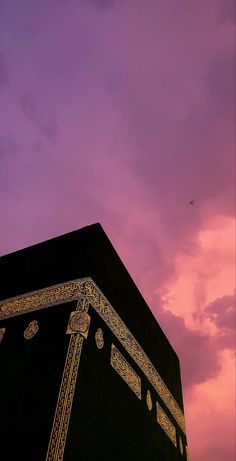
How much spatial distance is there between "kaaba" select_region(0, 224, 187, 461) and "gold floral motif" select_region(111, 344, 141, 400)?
0.7 inches

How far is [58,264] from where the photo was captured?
6.16 m

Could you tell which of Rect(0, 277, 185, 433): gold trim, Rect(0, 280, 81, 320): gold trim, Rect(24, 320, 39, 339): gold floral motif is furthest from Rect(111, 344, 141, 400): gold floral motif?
Rect(24, 320, 39, 339): gold floral motif

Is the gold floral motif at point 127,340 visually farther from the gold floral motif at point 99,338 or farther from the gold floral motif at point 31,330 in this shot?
the gold floral motif at point 31,330

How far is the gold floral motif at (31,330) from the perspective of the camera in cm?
520

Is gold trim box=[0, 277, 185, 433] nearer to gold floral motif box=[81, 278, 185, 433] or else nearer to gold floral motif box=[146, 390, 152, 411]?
gold floral motif box=[81, 278, 185, 433]

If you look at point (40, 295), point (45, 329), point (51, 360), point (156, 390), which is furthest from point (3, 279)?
point (156, 390)

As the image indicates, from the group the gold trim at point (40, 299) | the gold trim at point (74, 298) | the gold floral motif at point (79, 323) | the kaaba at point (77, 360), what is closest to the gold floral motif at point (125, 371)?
the kaaba at point (77, 360)

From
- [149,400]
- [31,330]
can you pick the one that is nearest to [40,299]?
[31,330]

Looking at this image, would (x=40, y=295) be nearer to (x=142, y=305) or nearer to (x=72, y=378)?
(x=72, y=378)

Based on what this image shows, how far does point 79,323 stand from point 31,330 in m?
0.86

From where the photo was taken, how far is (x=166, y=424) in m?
7.96

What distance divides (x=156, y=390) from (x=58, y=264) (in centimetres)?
385

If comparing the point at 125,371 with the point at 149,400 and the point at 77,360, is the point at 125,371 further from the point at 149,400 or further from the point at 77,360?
the point at 77,360

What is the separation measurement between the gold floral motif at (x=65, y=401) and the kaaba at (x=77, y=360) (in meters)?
0.01
